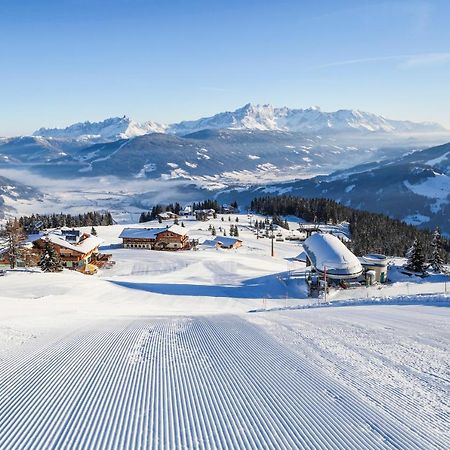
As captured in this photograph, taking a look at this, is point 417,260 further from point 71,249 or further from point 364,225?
point 364,225

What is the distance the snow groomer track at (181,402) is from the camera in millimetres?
9266

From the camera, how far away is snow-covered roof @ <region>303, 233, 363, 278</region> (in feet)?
146

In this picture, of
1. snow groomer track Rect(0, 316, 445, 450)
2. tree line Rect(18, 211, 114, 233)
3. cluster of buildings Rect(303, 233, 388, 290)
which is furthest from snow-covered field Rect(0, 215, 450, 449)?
tree line Rect(18, 211, 114, 233)

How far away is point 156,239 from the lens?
250 feet

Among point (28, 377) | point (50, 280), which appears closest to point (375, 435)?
point (28, 377)

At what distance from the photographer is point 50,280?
37219 mm

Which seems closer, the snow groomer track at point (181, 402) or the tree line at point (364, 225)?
the snow groomer track at point (181, 402)

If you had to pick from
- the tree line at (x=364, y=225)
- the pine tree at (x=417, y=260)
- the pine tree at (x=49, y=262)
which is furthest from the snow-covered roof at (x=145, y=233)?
the pine tree at (x=417, y=260)

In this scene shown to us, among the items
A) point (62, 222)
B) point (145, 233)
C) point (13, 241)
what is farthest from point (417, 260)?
point (62, 222)

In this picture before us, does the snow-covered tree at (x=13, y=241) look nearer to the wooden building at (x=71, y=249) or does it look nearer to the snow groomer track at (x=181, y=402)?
the wooden building at (x=71, y=249)

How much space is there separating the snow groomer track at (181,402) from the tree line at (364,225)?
2250 inches

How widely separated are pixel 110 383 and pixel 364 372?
7.77m

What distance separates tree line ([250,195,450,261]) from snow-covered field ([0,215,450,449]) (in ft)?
167

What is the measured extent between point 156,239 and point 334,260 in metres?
38.9
